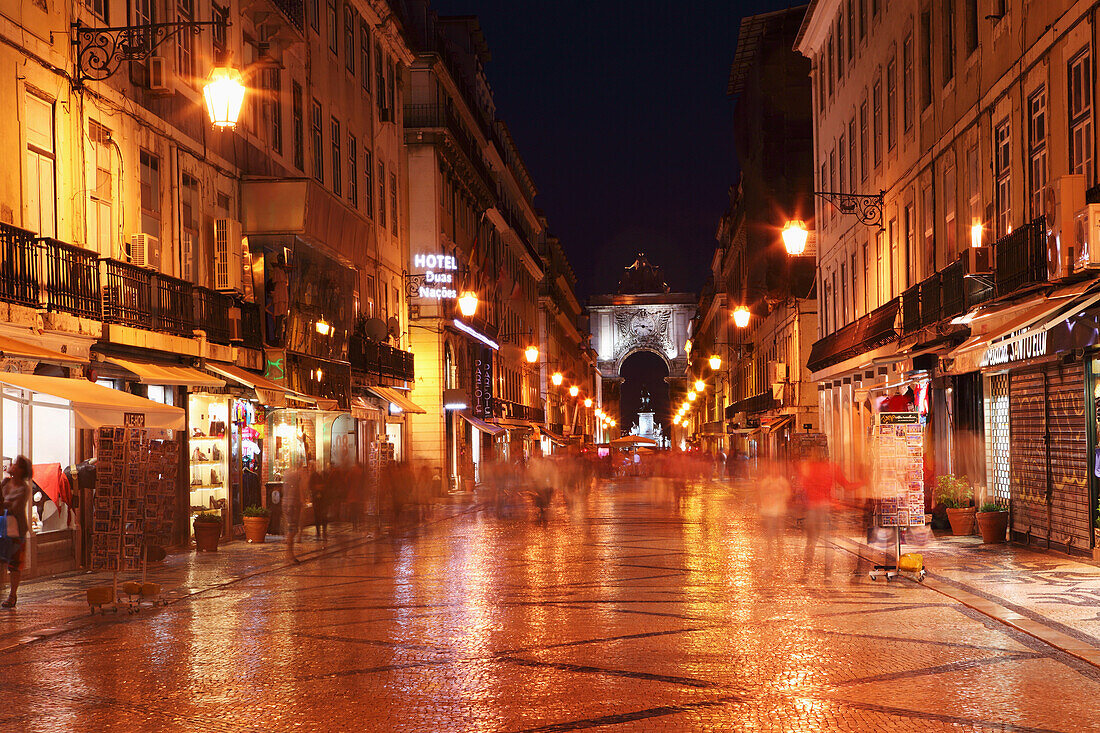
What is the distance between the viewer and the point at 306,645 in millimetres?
10719

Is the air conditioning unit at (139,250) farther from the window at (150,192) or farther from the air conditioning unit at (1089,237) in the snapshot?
the air conditioning unit at (1089,237)

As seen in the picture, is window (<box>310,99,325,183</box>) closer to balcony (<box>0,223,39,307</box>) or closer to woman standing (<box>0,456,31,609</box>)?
balcony (<box>0,223,39,307</box>)

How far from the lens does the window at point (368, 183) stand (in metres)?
35.4

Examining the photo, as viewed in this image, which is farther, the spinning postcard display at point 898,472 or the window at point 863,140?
the window at point 863,140

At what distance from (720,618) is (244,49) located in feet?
57.9

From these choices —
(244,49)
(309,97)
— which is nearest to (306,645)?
(244,49)

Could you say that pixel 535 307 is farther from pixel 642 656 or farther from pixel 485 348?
pixel 642 656

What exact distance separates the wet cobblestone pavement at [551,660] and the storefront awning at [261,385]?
20.0 ft

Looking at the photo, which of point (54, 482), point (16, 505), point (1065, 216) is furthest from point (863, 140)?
point (16, 505)

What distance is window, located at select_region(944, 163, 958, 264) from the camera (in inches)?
960

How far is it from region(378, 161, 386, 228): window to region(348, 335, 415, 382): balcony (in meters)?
Answer: 3.78

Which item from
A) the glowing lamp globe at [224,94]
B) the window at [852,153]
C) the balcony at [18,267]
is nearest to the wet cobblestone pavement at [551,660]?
the balcony at [18,267]

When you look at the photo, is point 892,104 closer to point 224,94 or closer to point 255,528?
point 255,528

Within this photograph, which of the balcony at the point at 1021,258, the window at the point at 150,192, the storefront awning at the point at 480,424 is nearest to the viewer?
the balcony at the point at 1021,258
